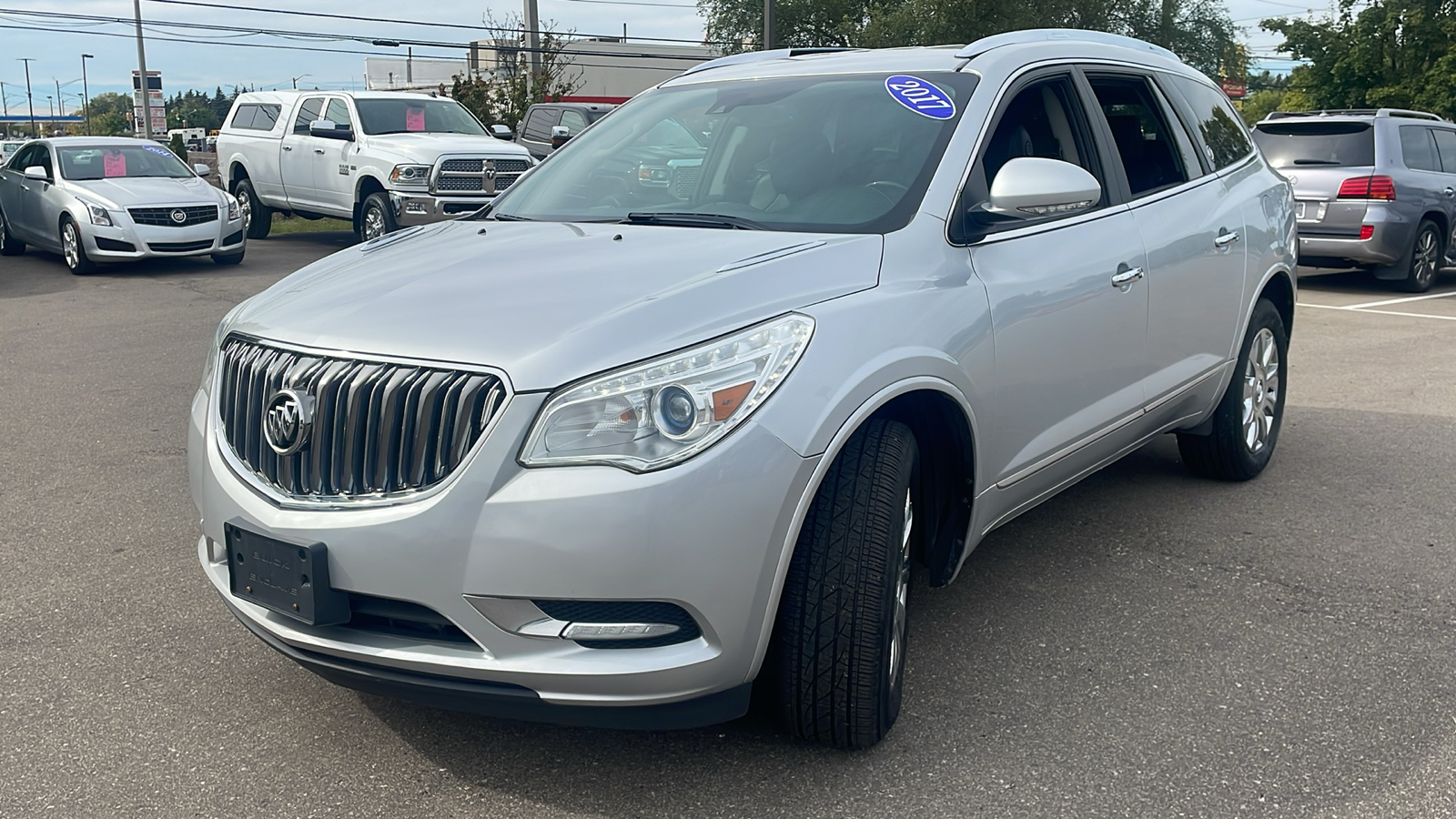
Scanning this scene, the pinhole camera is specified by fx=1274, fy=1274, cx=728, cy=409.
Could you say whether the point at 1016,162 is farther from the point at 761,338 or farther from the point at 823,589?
the point at 823,589

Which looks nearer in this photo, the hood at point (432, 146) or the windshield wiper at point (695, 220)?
the windshield wiper at point (695, 220)

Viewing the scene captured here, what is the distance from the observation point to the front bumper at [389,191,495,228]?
1441cm

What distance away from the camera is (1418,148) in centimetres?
1308

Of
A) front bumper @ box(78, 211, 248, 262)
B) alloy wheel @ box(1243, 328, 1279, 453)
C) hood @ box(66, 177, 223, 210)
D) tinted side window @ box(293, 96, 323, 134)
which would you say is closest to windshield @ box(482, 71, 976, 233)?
alloy wheel @ box(1243, 328, 1279, 453)

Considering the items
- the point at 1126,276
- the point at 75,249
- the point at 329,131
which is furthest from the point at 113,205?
the point at 1126,276

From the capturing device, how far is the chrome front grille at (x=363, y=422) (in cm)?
264

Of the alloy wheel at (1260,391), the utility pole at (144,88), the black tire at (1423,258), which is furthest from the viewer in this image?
the utility pole at (144,88)

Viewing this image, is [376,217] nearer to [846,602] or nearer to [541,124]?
[541,124]

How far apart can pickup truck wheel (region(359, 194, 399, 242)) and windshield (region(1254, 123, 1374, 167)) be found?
9438 millimetres

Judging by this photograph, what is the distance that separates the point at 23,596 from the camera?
419 cm

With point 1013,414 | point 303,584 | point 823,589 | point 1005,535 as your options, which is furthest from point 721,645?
point 1005,535

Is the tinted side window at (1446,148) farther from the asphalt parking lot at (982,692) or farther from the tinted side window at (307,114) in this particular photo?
the tinted side window at (307,114)

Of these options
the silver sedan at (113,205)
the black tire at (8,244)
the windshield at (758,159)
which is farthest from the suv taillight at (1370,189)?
the black tire at (8,244)

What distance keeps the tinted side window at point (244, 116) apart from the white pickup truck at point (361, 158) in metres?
0.02
